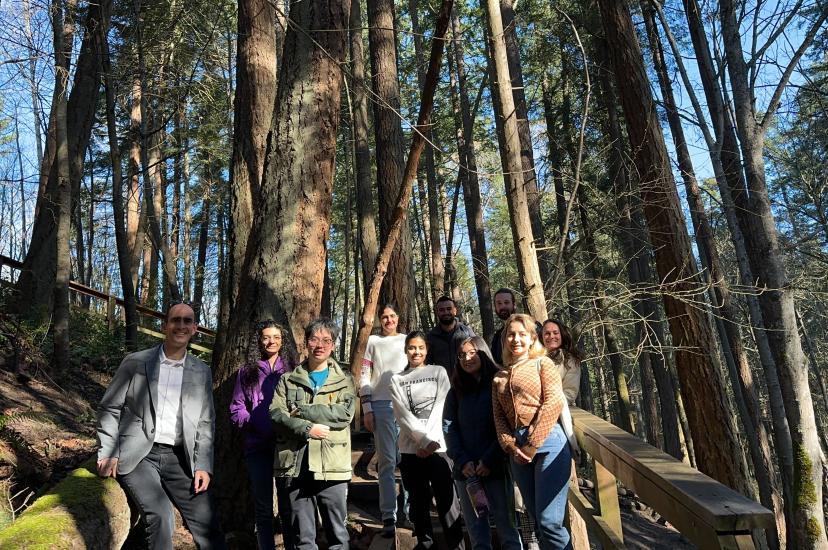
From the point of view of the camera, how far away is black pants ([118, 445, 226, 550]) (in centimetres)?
366

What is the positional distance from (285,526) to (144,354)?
159 cm

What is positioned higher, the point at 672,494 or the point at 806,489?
the point at 672,494

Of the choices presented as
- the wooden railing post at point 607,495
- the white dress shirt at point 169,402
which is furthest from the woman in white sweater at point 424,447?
the white dress shirt at point 169,402

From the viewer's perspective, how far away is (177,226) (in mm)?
26500

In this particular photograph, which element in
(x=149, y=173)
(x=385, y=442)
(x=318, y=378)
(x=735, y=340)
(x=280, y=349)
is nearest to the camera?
(x=318, y=378)

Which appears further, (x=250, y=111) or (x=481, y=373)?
(x=250, y=111)

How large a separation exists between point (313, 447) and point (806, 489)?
8830 mm

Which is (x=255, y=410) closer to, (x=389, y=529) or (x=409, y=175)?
(x=389, y=529)

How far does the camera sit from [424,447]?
4758mm

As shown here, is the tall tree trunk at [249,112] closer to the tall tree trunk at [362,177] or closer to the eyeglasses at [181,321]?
the eyeglasses at [181,321]

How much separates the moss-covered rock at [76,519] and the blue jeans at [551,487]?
2.69 m

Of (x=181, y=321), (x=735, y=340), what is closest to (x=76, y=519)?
(x=181, y=321)

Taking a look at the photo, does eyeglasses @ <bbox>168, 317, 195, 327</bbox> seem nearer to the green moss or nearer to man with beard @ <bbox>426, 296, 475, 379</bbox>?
man with beard @ <bbox>426, 296, 475, 379</bbox>

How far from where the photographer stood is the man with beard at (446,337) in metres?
5.98
